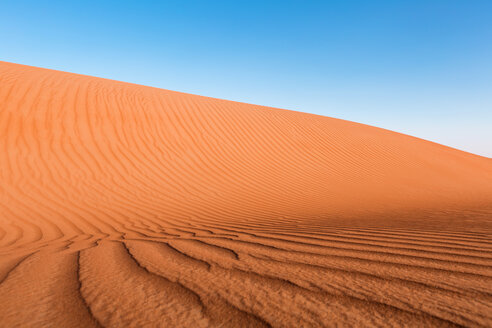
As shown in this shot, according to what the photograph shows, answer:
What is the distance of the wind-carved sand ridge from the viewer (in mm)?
1219

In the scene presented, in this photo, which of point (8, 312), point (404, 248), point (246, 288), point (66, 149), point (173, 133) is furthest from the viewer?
point (173, 133)

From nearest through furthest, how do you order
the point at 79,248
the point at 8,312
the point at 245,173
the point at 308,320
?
the point at 308,320, the point at 8,312, the point at 79,248, the point at 245,173

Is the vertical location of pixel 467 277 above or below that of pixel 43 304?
above

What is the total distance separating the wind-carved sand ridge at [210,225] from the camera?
1219 millimetres

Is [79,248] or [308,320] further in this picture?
[79,248]

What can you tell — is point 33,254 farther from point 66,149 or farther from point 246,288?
point 66,149

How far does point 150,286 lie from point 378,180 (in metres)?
8.78

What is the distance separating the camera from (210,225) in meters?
3.65

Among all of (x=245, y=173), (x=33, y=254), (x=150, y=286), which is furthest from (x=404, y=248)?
(x=245, y=173)

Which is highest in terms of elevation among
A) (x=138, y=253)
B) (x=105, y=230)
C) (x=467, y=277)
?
(x=467, y=277)

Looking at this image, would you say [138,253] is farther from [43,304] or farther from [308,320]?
[308,320]

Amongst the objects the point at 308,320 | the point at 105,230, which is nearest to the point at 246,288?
the point at 308,320

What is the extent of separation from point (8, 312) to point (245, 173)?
716 centimetres

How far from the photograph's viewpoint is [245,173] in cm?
832
